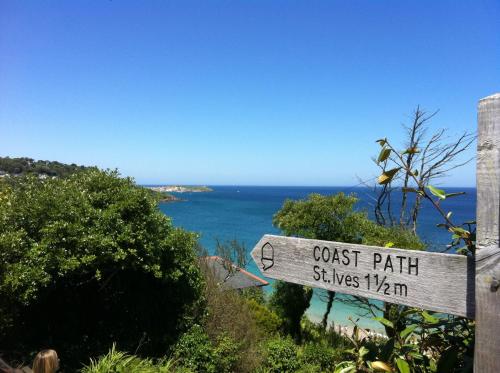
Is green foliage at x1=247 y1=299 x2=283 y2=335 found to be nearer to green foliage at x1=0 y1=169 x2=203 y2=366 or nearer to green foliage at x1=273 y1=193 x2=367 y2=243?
green foliage at x1=273 y1=193 x2=367 y2=243

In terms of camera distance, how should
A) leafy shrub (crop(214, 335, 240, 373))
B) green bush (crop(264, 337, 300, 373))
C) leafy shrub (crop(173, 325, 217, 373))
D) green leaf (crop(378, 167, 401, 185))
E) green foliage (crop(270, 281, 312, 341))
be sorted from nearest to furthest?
green leaf (crop(378, 167, 401, 185)), leafy shrub (crop(173, 325, 217, 373)), leafy shrub (crop(214, 335, 240, 373)), green bush (crop(264, 337, 300, 373)), green foliage (crop(270, 281, 312, 341))

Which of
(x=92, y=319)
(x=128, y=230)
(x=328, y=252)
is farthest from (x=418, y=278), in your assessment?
(x=92, y=319)

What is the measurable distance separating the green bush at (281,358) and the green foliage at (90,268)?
1.69 metres

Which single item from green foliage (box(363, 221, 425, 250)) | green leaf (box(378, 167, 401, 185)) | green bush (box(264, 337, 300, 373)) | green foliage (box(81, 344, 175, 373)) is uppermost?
green leaf (box(378, 167, 401, 185))

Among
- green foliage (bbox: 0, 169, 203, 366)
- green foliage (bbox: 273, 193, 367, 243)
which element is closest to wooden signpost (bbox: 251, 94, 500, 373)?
green foliage (bbox: 0, 169, 203, 366)

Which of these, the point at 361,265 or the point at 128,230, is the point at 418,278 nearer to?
the point at 361,265

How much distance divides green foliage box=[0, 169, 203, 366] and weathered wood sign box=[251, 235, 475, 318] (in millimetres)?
4000

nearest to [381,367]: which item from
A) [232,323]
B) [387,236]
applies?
[232,323]

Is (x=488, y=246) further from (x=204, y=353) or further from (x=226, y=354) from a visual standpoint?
(x=226, y=354)

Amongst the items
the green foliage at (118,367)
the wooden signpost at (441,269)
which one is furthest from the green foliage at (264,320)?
the wooden signpost at (441,269)

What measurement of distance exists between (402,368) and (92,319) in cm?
630

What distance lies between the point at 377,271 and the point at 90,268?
5.65 metres

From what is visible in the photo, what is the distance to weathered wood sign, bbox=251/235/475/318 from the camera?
1.45 meters

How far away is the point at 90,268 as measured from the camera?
242 inches
